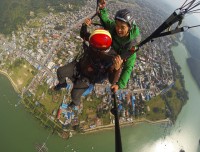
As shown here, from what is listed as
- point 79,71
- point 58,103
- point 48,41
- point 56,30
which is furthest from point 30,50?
point 79,71

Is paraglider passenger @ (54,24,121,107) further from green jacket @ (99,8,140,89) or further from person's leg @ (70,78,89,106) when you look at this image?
green jacket @ (99,8,140,89)

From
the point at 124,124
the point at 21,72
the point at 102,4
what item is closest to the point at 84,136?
the point at 124,124

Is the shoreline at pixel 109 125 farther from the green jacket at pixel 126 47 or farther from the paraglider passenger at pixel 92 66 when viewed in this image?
the green jacket at pixel 126 47

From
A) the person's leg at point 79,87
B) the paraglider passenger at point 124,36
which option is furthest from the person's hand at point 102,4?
the person's leg at point 79,87

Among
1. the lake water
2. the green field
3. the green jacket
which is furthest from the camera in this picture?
the green field

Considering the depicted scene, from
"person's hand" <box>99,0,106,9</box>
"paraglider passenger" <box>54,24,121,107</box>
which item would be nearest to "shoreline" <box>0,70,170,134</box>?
"paraglider passenger" <box>54,24,121,107</box>

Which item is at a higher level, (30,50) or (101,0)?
(101,0)

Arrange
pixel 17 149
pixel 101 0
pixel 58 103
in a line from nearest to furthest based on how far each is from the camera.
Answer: pixel 101 0
pixel 17 149
pixel 58 103

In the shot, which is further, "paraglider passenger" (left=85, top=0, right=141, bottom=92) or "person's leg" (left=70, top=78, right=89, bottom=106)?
"person's leg" (left=70, top=78, right=89, bottom=106)

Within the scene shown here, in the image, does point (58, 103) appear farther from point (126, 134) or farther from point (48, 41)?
point (48, 41)

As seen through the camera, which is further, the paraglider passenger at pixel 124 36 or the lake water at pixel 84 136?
the lake water at pixel 84 136

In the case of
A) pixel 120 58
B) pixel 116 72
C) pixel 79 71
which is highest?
pixel 120 58
